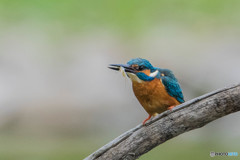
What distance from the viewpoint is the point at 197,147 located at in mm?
7551

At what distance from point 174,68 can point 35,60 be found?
2.69m

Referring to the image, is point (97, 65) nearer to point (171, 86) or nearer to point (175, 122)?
point (171, 86)

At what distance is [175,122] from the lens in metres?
3.34

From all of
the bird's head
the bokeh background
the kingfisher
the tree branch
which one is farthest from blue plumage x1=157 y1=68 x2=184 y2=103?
the bokeh background

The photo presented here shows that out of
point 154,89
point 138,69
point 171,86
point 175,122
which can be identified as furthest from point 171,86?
point 175,122

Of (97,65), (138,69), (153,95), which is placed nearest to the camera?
(138,69)

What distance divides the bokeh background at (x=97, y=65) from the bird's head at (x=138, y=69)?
3534 millimetres

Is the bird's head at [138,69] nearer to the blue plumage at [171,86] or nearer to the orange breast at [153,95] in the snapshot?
the orange breast at [153,95]

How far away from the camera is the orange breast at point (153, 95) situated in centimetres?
372

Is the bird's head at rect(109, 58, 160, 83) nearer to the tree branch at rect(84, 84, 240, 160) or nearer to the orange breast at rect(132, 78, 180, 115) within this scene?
the orange breast at rect(132, 78, 180, 115)

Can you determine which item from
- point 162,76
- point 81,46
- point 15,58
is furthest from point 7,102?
point 162,76

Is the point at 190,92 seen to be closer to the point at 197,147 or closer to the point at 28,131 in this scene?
the point at 197,147

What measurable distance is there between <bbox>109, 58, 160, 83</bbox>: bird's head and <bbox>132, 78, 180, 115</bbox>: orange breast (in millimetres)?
54

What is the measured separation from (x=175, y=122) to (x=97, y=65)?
6.10 metres
